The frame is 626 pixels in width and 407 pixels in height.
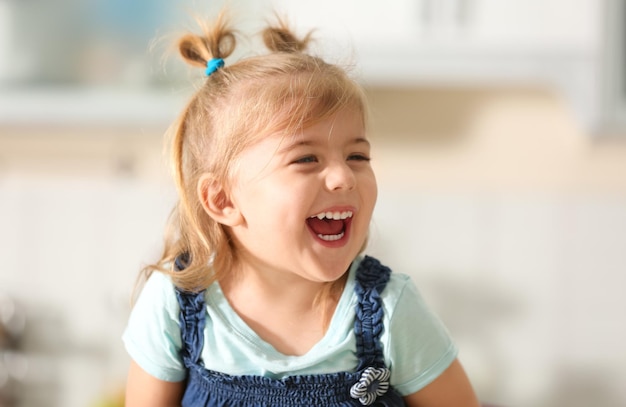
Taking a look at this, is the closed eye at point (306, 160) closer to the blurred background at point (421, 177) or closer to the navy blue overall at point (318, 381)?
the navy blue overall at point (318, 381)

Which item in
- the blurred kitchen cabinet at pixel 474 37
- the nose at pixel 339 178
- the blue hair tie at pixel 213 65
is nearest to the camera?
the nose at pixel 339 178

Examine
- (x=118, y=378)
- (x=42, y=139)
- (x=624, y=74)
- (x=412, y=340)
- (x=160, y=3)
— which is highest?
(x=160, y=3)

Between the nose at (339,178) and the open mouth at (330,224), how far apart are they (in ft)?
0.11

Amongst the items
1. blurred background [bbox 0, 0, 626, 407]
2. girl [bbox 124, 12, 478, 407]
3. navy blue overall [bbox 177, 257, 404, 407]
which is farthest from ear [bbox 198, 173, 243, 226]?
blurred background [bbox 0, 0, 626, 407]

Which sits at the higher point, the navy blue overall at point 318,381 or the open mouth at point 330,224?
the open mouth at point 330,224

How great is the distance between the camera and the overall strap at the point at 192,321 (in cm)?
98

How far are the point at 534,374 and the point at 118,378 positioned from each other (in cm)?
92

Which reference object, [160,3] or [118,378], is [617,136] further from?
[118,378]

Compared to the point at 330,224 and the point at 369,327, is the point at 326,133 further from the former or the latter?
the point at 369,327

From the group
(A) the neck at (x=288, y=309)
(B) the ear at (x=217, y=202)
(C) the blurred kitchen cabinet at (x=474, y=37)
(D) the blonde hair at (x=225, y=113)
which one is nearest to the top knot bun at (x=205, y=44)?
(D) the blonde hair at (x=225, y=113)

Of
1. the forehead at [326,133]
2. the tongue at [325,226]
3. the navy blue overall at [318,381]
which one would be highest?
the forehead at [326,133]

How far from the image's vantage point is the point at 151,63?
1796 millimetres

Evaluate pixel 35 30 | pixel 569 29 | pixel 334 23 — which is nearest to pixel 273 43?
pixel 334 23

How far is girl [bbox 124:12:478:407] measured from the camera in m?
0.89
